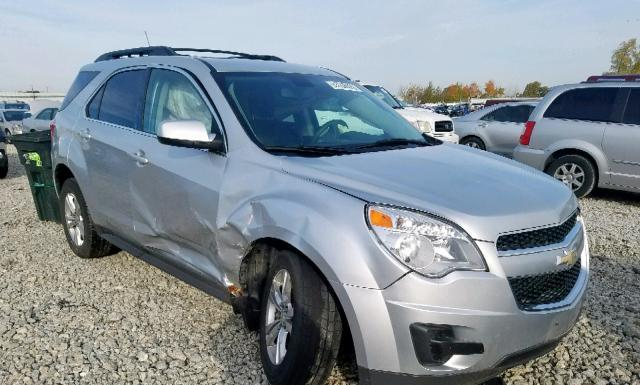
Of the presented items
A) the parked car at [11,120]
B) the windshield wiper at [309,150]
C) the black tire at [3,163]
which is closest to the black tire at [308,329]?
the windshield wiper at [309,150]

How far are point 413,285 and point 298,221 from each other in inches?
24.4

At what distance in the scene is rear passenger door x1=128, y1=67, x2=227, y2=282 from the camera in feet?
9.62

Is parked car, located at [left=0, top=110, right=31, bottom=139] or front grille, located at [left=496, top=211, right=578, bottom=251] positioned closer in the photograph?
front grille, located at [left=496, top=211, right=578, bottom=251]

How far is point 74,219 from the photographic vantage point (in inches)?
188

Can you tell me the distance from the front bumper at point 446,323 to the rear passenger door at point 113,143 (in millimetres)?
2204

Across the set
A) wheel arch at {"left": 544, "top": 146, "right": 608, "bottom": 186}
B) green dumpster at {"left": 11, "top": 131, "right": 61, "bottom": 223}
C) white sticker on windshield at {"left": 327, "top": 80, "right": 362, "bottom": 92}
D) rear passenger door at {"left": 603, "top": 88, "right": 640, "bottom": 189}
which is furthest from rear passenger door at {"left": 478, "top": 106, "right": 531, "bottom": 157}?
green dumpster at {"left": 11, "top": 131, "right": 61, "bottom": 223}

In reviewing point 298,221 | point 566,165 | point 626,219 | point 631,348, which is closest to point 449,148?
point 298,221

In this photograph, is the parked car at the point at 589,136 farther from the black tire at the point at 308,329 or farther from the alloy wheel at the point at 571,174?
the black tire at the point at 308,329

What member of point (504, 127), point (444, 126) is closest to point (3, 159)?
point (444, 126)

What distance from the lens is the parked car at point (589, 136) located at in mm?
7164

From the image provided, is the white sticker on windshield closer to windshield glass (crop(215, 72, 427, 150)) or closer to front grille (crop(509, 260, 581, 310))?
windshield glass (crop(215, 72, 427, 150))

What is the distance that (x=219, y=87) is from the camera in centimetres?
311

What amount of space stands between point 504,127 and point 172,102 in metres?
8.57

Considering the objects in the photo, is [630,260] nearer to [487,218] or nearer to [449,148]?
[449,148]
